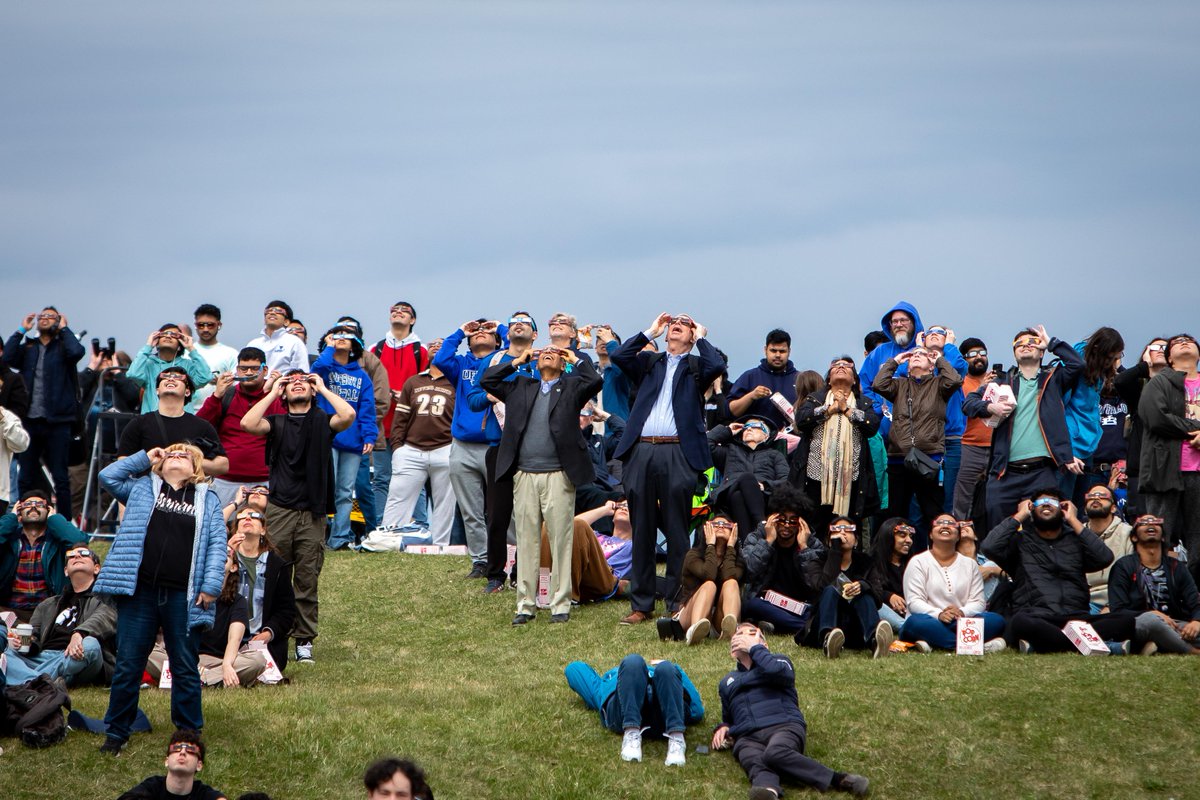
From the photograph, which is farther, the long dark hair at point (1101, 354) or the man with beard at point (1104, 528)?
the long dark hair at point (1101, 354)

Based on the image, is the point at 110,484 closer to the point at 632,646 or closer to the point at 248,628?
the point at 248,628

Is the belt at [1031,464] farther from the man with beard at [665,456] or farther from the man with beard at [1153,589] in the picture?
the man with beard at [665,456]

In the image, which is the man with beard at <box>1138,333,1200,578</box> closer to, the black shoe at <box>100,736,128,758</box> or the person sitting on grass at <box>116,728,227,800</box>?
the person sitting on grass at <box>116,728,227,800</box>

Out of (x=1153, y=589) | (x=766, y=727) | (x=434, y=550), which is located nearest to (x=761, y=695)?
(x=766, y=727)

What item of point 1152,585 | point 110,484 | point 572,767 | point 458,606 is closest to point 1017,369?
point 1152,585

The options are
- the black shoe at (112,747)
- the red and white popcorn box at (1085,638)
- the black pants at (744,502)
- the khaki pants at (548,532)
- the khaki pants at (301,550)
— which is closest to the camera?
the black shoe at (112,747)

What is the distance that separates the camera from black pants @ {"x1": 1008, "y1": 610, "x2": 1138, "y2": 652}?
11.6 m

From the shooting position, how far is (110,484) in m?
8.77

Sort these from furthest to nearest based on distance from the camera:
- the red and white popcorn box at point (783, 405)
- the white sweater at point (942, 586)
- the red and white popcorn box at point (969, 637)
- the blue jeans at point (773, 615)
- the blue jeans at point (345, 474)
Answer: the blue jeans at point (345, 474) → the red and white popcorn box at point (783, 405) → the blue jeans at point (773, 615) → the white sweater at point (942, 586) → the red and white popcorn box at point (969, 637)

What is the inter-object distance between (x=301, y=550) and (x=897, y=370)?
6687mm

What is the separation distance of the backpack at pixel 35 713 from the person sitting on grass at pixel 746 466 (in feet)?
22.3

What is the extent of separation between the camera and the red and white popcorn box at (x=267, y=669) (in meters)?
10.8

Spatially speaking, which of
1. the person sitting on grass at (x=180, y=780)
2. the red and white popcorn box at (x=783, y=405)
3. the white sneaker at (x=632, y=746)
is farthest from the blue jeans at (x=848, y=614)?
the person sitting on grass at (x=180, y=780)

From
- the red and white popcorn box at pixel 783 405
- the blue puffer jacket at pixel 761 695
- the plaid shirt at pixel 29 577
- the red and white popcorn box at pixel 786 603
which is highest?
the red and white popcorn box at pixel 783 405
